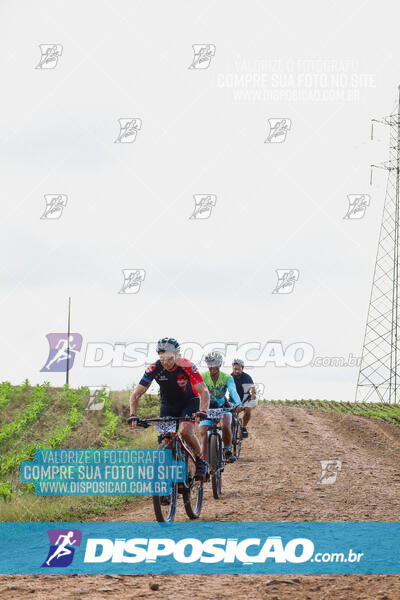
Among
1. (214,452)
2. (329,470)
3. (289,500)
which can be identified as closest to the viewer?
(214,452)

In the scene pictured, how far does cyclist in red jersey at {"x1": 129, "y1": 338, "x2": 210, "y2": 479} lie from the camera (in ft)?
33.9

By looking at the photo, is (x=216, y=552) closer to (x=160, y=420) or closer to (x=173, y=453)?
(x=173, y=453)

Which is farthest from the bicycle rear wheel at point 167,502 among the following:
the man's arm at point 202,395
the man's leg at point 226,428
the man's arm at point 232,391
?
the man's leg at point 226,428

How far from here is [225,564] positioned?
8672 mm

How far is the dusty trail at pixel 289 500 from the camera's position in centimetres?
759

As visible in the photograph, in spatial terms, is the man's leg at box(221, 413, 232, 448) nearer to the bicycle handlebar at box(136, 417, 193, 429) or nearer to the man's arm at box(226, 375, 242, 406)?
the man's arm at box(226, 375, 242, 406)

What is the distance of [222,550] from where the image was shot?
9.12 meters

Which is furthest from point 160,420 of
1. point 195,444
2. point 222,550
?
point 222,550

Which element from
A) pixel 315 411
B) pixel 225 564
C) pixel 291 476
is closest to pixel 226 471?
pixel 291 476

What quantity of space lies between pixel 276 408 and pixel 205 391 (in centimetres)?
2147

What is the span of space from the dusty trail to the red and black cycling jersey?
2035 millimetres

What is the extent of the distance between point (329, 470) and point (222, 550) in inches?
298

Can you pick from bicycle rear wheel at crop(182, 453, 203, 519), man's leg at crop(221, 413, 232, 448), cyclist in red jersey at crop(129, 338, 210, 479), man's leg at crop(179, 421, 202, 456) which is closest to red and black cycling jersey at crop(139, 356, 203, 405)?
cyclist in red jersey at crop(129, 338, 210, 479)

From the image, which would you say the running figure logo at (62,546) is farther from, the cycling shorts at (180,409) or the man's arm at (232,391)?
the man's arm at (232,391)
